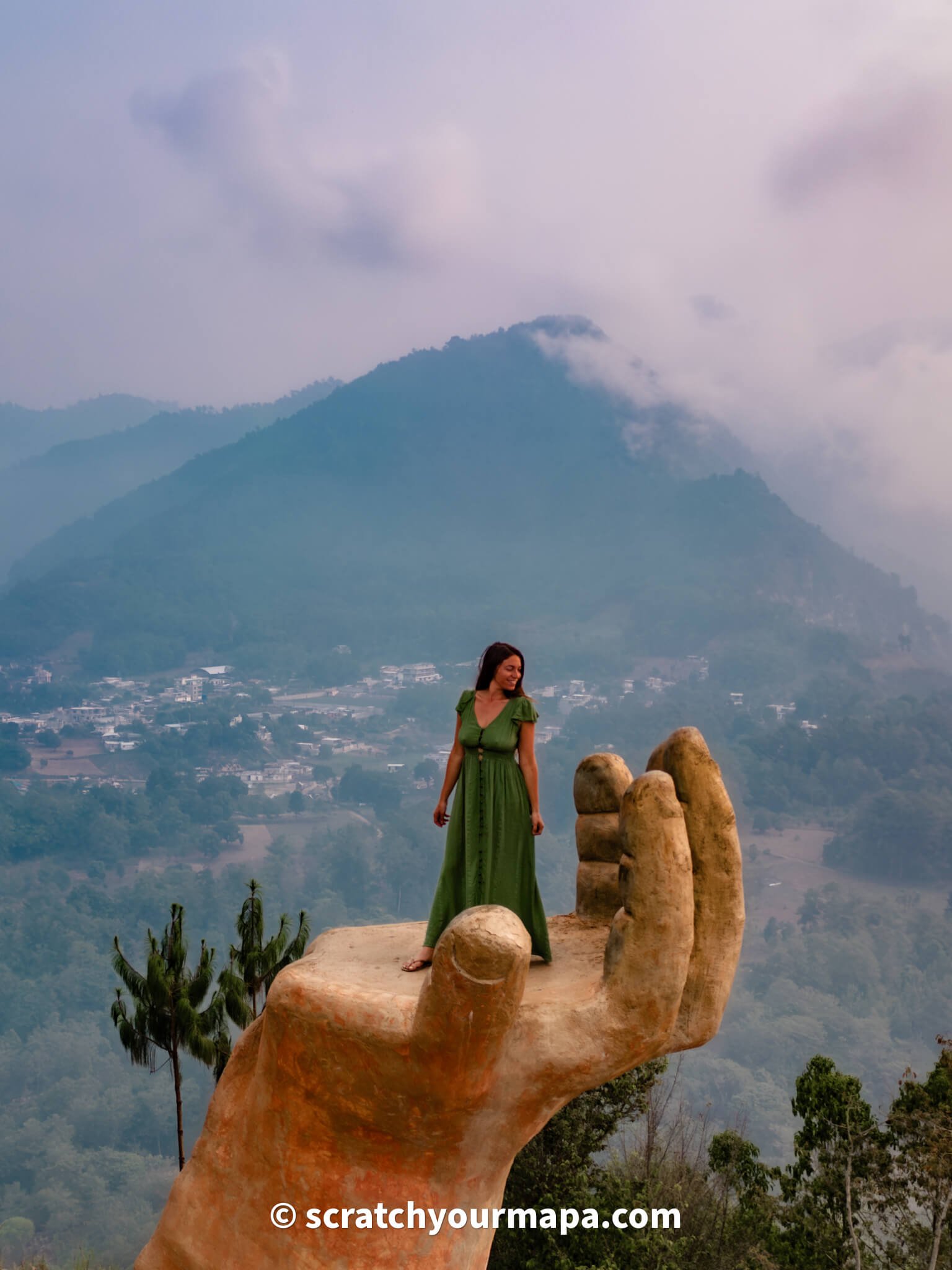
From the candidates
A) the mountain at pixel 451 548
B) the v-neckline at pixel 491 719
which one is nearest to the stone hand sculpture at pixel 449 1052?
the v-neckline at pixel 491 719

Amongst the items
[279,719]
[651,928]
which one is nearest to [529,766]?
[651,928]

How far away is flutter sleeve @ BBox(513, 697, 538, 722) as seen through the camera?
7.78 m

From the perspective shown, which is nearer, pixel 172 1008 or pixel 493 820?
pixel 493 820

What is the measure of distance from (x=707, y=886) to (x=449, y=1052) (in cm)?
214

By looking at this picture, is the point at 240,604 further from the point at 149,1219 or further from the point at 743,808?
the point at 149,1219

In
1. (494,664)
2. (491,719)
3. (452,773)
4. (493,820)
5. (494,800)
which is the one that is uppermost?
(494,664)

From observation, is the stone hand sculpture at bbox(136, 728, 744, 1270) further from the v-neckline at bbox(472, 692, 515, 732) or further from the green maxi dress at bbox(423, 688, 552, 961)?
the v-neckline at bbox(472, 692, 515, 732)

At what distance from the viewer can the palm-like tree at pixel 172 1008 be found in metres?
13.5

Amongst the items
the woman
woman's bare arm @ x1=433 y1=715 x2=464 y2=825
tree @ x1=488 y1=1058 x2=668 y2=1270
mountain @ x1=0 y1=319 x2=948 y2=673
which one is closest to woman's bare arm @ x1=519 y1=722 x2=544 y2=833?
the woman

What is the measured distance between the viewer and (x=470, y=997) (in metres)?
6.49

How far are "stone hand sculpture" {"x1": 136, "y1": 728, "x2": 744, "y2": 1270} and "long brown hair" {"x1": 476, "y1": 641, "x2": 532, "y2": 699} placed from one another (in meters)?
1.10

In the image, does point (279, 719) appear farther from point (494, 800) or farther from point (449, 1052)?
point (449, 1052)

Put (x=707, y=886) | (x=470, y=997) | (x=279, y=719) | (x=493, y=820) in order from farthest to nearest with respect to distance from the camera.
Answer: (x=279, y=719) → (x=493, y=820) → (x=707, y=886) → (x=470, y=997)

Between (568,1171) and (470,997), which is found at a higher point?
(470,997)
